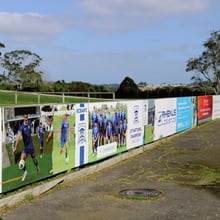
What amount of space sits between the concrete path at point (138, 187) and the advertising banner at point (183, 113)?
5694 millimetres

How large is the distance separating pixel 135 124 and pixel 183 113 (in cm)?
750

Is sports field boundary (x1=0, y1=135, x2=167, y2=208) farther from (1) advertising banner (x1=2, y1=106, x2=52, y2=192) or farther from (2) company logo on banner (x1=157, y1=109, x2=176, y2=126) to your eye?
(2) company logo on banner (x1=157, y1=109, x2=176, y2=126)

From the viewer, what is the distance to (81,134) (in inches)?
405

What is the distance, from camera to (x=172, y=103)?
18.9 metres

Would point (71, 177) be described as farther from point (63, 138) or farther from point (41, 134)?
point (41, 134)

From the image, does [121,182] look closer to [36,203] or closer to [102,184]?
[102,184]

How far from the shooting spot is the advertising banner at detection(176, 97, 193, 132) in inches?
787

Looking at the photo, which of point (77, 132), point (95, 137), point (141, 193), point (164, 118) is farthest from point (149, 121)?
point (141, 193)

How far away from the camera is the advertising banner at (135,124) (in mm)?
13516

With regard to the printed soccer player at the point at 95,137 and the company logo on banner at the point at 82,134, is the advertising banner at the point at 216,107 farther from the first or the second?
the company logo on banner at the point at 82,134

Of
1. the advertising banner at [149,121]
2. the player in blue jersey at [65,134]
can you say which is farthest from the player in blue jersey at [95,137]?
the advertising banner at [149,121]

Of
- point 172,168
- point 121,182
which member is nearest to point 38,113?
point 121,182

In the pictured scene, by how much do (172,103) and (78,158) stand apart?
9568mm

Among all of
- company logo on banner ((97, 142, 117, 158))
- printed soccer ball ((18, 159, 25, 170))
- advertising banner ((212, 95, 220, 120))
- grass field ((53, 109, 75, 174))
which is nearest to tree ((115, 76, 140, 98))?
advertising banner ((212, 95, 220, 120))
